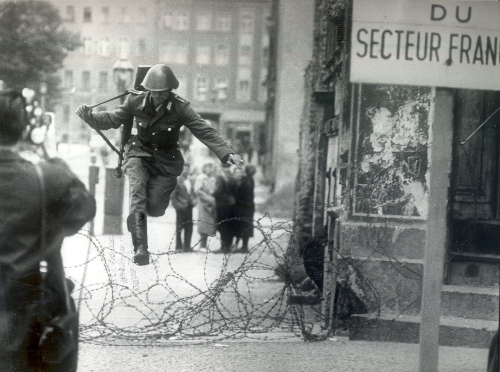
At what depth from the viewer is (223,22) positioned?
5.81m

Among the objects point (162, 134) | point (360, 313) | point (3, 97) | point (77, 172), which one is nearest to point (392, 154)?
point (360, 313)

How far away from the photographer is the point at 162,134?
221 inches

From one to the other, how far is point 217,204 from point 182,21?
1.48m

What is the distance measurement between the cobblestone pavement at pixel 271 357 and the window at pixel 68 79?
6.56 feet

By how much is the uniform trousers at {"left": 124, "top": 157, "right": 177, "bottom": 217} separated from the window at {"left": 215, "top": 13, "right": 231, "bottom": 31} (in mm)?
1066

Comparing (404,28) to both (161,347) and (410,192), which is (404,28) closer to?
(410,192)

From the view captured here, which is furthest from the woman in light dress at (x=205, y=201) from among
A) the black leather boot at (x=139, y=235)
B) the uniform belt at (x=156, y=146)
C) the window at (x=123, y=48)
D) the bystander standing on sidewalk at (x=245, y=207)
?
the window at (x=123, y=48)

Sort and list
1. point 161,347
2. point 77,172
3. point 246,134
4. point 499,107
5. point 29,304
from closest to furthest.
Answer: point 29,304, point 77,172, point 246,134, point 161,347, point 499,107

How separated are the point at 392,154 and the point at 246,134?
149cm

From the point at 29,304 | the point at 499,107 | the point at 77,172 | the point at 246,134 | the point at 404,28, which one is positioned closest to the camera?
the point at 29,304

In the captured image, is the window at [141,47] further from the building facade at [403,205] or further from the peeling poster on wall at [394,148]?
the peeling poster on wall at [394,148]

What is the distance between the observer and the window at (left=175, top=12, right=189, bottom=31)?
575 cm

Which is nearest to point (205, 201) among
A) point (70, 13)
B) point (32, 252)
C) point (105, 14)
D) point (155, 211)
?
point (155, 211)

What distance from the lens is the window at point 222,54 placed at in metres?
5.81
